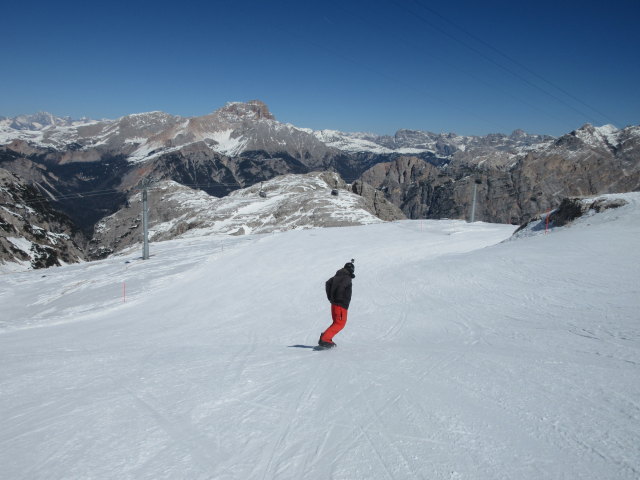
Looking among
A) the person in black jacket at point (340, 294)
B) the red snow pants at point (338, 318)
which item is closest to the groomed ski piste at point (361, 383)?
the red snow pants at point (338, 318)

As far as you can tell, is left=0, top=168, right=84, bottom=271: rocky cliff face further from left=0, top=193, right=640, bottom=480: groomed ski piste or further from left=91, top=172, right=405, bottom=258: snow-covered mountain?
left=0, top=193, right=640, bottom=480: groomed ski piste

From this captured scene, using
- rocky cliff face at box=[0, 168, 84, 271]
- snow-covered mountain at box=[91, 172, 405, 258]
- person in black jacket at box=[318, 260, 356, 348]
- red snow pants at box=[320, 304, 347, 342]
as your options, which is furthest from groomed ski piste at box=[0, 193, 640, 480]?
rocky cliff face at box=[0, 168, 84, 271]

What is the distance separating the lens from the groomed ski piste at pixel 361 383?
14.6 feet

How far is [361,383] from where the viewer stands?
21.7 feet

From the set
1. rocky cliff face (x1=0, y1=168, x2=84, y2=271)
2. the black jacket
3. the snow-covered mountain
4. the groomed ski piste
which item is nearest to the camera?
the groomed ski piste

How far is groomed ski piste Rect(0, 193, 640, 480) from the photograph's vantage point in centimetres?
445

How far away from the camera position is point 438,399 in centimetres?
572

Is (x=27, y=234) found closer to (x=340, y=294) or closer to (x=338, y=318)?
(x=338, y=318)

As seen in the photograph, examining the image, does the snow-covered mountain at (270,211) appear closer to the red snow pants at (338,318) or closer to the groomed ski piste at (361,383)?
the groomed ski piste at (361,383)

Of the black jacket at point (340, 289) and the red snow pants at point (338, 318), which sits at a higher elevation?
the black jacket at point (340, 289)

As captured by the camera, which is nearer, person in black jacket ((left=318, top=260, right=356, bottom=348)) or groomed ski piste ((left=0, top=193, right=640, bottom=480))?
groomed ski piste ((left=0, top=193, right=640, bottom=480))

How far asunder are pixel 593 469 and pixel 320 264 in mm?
19892

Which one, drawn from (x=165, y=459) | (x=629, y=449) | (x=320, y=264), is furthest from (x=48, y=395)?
→ (x=320, y=264)

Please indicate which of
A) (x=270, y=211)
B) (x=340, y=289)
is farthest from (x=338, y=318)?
(x=270, y=211)
